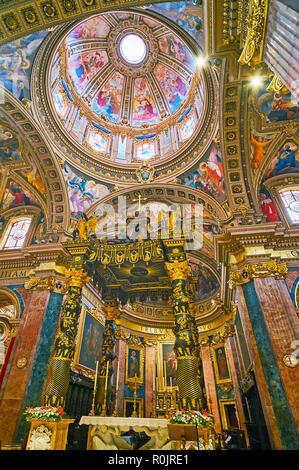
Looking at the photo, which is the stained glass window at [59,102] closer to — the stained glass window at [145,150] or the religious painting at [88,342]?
the stained glass window at [145,150]

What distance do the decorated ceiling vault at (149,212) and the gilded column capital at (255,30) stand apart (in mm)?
38

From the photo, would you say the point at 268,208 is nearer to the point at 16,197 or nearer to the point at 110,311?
the point at 110,311

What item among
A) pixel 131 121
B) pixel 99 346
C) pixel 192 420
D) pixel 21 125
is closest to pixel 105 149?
pixel 131 121

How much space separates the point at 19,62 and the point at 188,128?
9.06 meters

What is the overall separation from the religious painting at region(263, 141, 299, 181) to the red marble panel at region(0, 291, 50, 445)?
1154 centimetres

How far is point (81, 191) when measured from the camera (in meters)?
14.1

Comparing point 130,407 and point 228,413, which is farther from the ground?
point 130,407

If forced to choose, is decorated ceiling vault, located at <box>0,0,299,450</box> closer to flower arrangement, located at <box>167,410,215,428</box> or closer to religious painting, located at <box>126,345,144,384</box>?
religious painting, located at <box>126,345,144,384</box>

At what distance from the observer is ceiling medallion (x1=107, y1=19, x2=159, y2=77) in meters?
16.9

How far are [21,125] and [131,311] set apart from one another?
43.7 feet

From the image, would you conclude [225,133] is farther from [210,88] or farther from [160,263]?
[160,263]

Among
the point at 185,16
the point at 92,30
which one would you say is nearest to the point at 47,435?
the point at 185,16

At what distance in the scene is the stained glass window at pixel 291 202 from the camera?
11242 mm

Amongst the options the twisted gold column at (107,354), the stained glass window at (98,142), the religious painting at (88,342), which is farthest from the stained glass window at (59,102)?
the religious painting at (88,342)
